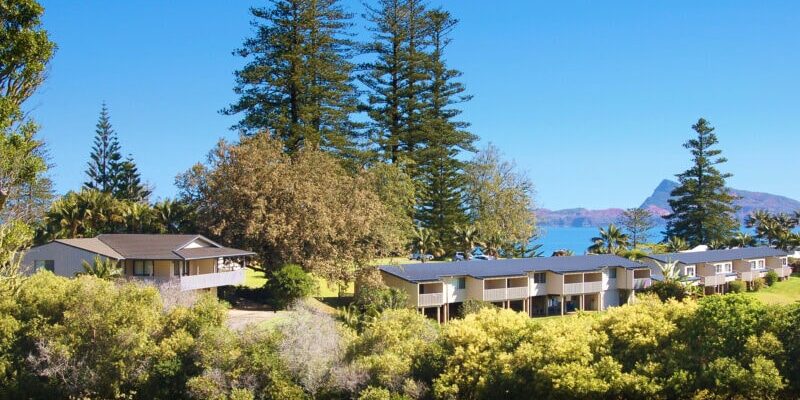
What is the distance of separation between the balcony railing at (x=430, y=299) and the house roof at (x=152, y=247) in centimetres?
870

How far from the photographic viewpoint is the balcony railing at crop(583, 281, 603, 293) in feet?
148

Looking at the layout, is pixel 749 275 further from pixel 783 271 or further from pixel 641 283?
pixel 641 283


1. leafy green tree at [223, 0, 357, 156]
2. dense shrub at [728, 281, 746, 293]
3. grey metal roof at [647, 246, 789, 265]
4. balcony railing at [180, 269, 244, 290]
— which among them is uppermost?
leafy green tree at [223, 0, 357, 156]

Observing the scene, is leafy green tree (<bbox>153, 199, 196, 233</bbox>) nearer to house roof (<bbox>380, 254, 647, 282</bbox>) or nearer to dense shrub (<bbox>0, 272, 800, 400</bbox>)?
house roof (<bbox>380, 254, 647, 282</bbox>)

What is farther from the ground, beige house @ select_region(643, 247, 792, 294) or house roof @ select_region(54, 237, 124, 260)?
house roof @ select_region(54, 237, 124, 260)

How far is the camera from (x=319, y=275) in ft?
129

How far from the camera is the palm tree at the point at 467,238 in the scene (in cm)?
5894

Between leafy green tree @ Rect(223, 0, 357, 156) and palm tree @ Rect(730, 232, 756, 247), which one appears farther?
palm tree @ Rect(730, 232, 756, 247)

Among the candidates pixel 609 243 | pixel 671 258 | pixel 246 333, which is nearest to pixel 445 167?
pixel 609 243

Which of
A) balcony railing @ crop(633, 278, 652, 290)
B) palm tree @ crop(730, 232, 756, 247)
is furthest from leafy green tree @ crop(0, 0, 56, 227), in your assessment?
palm tree @ crop(730, 232, 756, 247)

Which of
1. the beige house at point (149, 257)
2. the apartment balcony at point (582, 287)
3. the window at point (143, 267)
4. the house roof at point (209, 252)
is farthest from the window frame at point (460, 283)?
the window at point (143, 267)

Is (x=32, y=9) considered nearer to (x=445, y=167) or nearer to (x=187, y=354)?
(x=187, y=354)

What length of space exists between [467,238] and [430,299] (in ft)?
61.8

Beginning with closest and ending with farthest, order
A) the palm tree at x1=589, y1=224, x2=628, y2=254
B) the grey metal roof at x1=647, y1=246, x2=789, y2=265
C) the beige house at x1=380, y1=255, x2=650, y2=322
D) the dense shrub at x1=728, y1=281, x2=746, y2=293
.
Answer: the beige house at x1=380, y1=255, x2=650, y2=322, the grey metal roof at x1=647, y1=246, x2=789, y2=265, the dense shrub at x1=728, y1=281, x2=746, y2=293, the palm tree at x1=589, y1=224, x2=628, y2=254
